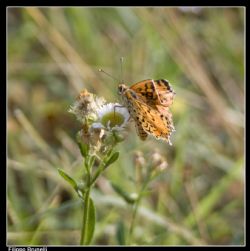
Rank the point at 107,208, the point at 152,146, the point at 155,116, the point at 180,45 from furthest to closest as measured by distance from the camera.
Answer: the point at 180,45 → the point at 152,146 → the point at 107,208 → the point at 155,116

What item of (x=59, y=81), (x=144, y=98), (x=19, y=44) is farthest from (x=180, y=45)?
(x=144, y=98)

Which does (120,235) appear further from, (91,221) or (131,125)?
(131,125)

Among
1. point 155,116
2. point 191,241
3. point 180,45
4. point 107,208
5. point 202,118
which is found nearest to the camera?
point 155,116

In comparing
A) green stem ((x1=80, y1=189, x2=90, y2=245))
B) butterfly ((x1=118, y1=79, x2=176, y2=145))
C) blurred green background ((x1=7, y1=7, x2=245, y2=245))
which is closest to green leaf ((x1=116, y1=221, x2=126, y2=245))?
blurred green background ((x1=7, y1=7, x2=245, y2=245))

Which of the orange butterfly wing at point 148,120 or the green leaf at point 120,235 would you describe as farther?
the green leaf at point 120,235

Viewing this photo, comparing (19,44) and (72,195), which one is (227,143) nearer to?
(72,195)

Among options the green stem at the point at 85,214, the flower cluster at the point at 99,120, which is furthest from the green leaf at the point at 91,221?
the flower cluster at the point at 99,120

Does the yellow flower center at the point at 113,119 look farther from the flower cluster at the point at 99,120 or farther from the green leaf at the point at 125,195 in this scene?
the green leaf at the point at 125,195
